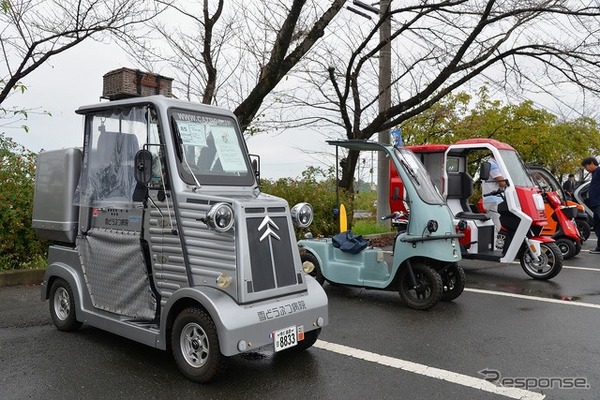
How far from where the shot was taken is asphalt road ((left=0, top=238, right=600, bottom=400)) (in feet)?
12.2

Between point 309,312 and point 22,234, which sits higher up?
point 22,234

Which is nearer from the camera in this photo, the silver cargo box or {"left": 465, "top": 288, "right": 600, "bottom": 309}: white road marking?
the silver cargo box

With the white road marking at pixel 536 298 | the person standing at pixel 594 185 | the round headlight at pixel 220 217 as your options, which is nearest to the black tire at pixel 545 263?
the white road marking at pixel 536 298

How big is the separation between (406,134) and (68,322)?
15969mm

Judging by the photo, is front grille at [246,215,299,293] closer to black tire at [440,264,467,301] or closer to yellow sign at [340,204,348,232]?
yellow sign at [340,204,348,232]

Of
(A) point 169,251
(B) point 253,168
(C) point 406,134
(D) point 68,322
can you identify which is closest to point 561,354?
(B) point 253,168

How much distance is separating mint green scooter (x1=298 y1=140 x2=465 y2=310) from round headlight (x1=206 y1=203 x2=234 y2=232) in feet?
7.69

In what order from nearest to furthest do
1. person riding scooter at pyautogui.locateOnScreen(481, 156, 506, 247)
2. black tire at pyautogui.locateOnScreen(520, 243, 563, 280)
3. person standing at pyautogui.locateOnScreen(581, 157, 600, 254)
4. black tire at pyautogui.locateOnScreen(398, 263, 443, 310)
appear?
black tire at pyautogui.locateOnScreen(398, 263, 443, 310) < black tire at pyautogui.locateOnScreen(520, 243, 563, 280) < person riding scooter at pyautogui.locateOnScreen(481, 156, 506, 247) < person standing at pyautogui.locateOnScreen(581, 157, 600, 254)

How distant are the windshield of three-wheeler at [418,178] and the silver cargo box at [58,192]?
374 cm

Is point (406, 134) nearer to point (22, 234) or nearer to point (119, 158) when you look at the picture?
point (22, 234)

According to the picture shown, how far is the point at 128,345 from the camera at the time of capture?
4.68m

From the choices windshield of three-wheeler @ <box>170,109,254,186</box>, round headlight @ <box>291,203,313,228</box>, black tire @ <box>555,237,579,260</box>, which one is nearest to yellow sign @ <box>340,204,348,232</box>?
round headlight @ <box>291,203,313,228</box>

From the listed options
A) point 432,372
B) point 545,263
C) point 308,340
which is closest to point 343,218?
point 308,340

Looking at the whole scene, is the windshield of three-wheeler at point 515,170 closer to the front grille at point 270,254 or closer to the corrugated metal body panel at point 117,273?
the front grille at point 270,254
